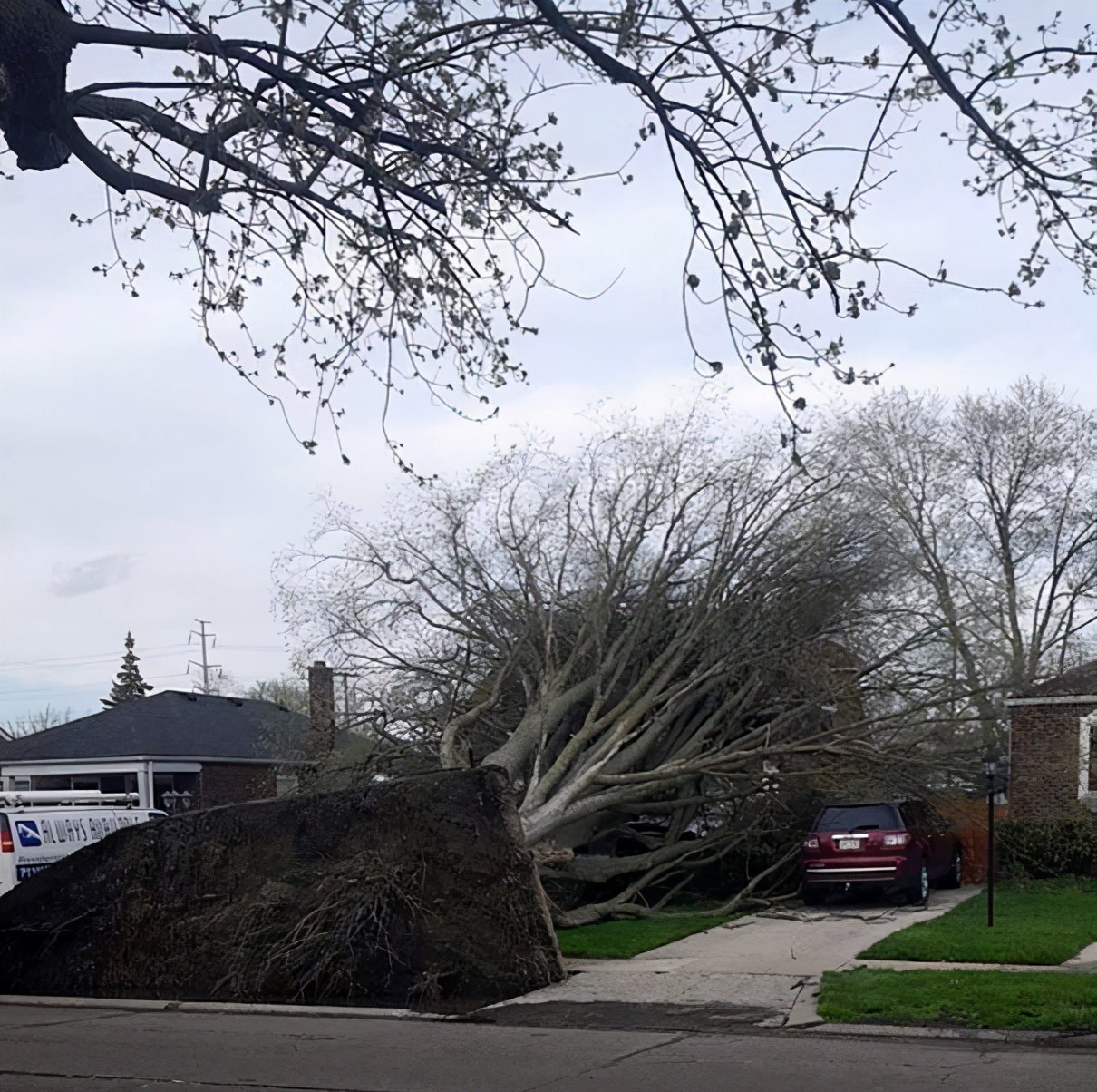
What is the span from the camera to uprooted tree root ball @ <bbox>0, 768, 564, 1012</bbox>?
42.7ft

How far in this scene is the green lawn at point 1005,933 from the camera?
13.4 meters

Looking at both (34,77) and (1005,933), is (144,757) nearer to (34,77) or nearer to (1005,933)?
(1005,933)

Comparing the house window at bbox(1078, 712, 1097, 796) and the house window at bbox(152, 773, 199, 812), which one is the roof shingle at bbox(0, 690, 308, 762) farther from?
the house window at bbox(1078, 712, 1097, 796)

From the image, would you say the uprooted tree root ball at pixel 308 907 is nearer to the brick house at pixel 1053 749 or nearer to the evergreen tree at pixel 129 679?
the brick house at pixel 1053 749

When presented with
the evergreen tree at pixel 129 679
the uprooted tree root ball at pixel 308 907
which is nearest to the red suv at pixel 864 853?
the uprooted tree root ball at pixel 308 907

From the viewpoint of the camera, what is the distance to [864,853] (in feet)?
61.9

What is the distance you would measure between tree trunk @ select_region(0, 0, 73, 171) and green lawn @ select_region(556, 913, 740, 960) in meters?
9.98

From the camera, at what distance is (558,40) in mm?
7324

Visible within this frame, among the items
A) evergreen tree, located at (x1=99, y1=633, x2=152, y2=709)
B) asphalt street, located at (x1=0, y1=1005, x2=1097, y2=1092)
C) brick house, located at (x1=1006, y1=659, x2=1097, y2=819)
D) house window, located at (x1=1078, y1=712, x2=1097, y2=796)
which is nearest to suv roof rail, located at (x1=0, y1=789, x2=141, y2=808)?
asphalt street, located at (x1=0, y1=1005, x2=1097, y2=1092)

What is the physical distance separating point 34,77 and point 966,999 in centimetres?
901

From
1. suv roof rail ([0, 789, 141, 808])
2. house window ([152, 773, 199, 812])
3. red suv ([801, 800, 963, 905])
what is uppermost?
suv roof rail ([0, 789, 141, 808])

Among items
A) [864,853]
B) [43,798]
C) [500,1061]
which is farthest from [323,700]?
[500,1061]

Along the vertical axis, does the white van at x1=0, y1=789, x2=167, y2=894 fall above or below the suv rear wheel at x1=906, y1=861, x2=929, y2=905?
above

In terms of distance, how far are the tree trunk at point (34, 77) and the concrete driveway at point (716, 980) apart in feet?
24.3
